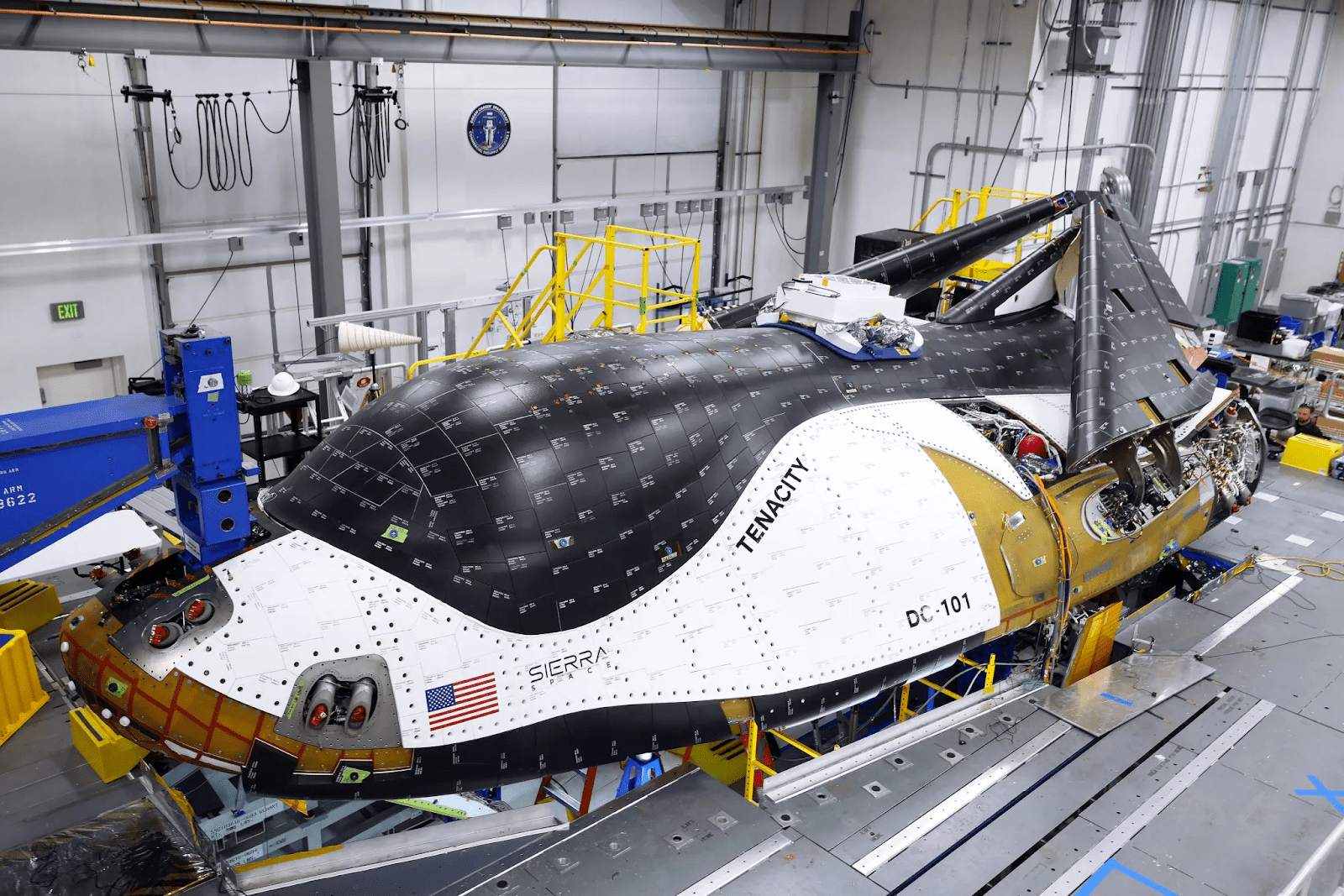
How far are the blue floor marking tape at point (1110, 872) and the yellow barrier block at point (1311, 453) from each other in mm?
12688

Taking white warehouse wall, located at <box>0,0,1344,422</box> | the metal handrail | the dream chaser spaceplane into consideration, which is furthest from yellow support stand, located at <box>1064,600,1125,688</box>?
white warehouse wall, located at <box>0,0,1344,422</box>

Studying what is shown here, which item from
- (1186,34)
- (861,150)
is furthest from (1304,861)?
(1186,34)

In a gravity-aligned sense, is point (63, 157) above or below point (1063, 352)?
above

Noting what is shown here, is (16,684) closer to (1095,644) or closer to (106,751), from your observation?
(106,751)

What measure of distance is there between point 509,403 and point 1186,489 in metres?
9.05

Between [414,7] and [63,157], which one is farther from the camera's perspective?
[414,7]

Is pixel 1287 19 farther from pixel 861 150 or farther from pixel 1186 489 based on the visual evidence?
pixel 1186 489

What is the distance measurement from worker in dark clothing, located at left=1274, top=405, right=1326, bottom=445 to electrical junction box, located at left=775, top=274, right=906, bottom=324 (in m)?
12.1

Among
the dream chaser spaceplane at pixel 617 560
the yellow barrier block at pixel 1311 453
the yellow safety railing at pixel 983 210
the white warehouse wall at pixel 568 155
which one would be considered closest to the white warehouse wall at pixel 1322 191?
the white warehouse wall at pixel 568 155

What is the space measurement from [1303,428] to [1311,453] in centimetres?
153

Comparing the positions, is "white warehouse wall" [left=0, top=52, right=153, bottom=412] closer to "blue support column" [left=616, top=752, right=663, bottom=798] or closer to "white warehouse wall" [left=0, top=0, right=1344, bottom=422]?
"white warehouse wall" [left=0, top=0, right=1344, bottom=422]

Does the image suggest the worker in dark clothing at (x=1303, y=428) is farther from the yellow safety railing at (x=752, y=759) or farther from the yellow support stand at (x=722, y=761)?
the yellow safety railing at (x=752, y=759)

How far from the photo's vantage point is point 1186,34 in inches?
1085

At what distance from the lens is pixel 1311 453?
18578 millimetres
